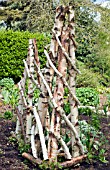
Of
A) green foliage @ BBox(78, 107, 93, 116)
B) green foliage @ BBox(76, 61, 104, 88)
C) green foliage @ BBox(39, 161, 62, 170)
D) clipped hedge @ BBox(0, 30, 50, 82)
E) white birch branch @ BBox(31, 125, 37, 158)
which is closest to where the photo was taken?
green foliage @ BBox(39, 161, 62, 170)

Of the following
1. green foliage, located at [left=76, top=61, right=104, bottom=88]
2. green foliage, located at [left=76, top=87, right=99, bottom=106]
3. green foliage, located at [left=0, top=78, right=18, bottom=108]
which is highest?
green foliage, located at [left=0, top=78, right=18, bottom=108]

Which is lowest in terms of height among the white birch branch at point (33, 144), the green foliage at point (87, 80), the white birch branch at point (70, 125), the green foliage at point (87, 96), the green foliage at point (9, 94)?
the green foliage at point (87, 80)

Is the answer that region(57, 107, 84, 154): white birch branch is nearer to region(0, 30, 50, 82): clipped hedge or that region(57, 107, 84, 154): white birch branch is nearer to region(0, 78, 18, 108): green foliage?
region(0, 78, 18, 108): green foliage

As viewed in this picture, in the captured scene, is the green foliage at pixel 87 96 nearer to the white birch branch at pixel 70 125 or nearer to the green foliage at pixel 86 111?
the green foliage at pixel 86 111

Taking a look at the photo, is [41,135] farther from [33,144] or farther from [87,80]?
[87,80]

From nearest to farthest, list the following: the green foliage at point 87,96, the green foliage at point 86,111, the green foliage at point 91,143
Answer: the green foliage at point 91,143
the green foliage at point 86,111
the green foliage at point 87,96

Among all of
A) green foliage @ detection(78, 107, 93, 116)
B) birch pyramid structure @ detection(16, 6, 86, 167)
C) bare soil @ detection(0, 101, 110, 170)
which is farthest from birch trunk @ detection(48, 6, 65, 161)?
green foliage @ detection(78, 107, 93, 116)

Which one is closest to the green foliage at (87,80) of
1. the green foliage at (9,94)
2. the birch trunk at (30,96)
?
the green foliage at (9,94)

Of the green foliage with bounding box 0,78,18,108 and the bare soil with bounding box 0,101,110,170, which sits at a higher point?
the bare soil with bounding box 0,101,110,170

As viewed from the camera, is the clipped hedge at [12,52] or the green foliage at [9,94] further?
the clipped hedge at [12,52]

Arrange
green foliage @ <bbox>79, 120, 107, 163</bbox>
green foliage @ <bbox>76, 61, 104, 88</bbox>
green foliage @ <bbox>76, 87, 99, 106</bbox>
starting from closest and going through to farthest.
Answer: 1. green foliage @ <bbox>79, 120, 107, 163</bbox>
2. green foliage @ <bbox>76, 87, 99, 106</bbox>
3. green foliage @ <bbox>76, 61, 104, 88</bbox>

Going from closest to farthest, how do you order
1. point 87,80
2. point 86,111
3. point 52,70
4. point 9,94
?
1. point 52,70
2. point 86,111
3. point 9,94
4. point 87,80

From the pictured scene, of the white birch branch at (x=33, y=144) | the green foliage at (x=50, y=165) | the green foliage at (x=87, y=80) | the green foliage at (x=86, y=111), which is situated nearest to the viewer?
the green foliage at (x=50, y=165)

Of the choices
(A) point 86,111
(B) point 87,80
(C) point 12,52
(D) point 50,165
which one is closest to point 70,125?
(D) point 50,165
